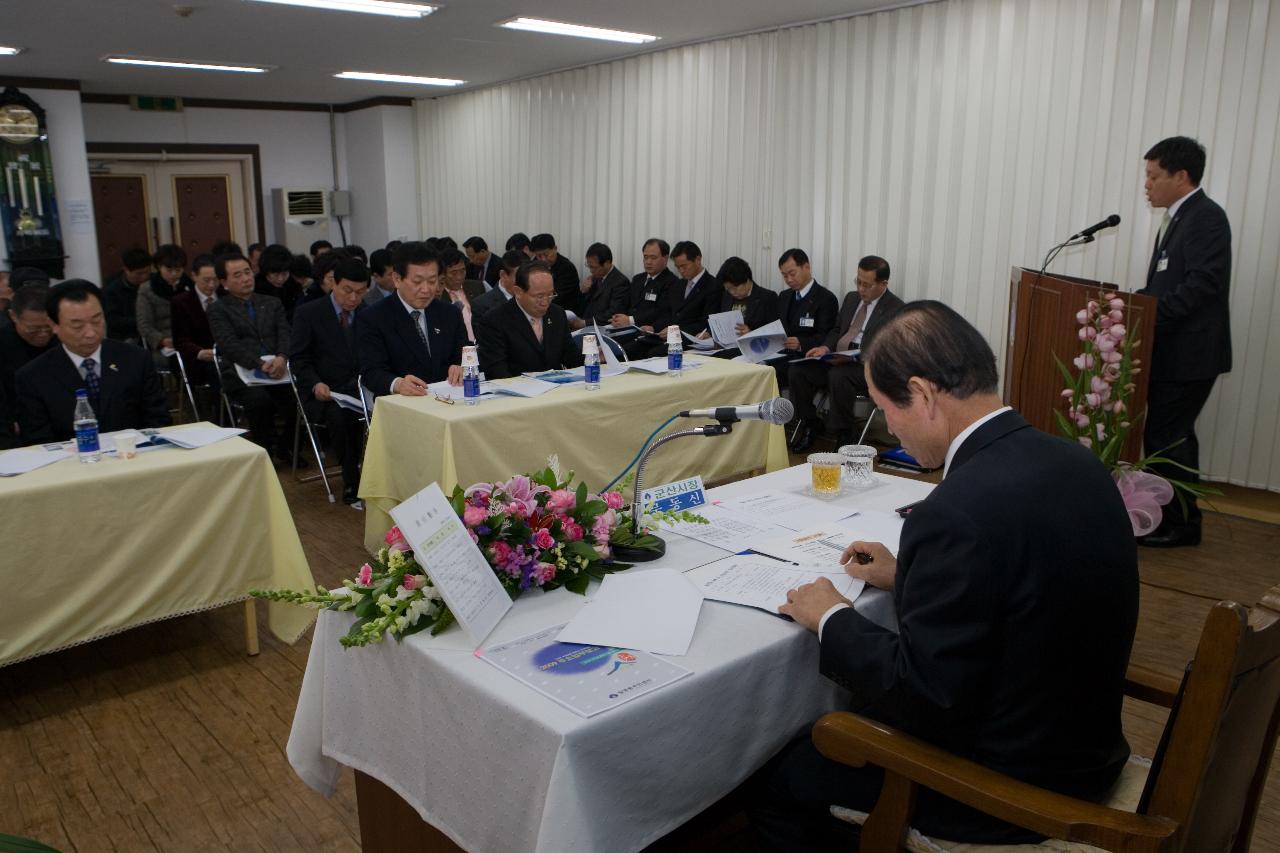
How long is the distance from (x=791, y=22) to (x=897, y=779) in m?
6.13

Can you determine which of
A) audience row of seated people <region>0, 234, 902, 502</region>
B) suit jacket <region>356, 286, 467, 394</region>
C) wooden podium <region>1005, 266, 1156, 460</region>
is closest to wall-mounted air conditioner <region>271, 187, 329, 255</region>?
audience row of seated people <region>0, 234, 902, 502</region>

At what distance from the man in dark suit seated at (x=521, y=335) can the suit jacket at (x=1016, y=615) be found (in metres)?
3.34

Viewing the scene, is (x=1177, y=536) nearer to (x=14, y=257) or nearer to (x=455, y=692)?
(x=455, y=692)

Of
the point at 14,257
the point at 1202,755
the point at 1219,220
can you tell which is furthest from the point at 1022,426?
the point at 14,257

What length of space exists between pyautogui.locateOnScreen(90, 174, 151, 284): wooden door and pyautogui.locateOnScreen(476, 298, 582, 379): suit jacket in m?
7.59

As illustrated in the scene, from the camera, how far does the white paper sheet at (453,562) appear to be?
1600 mm

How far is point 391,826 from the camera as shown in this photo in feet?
6.19

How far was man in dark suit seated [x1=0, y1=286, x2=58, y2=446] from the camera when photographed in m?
4.14

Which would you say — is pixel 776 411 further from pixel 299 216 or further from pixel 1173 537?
pixel 299 216

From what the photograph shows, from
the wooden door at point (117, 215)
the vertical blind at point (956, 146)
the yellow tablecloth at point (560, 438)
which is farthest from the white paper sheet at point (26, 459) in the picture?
the wooden door at point (117, 215)

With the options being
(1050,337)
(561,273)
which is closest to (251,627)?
(1050,337)

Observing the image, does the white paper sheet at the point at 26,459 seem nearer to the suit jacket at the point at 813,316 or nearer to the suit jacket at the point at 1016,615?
the suit jacket at the point at 1016,615

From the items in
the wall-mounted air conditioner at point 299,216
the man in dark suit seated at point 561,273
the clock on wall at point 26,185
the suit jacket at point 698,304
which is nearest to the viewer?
the suit jacket at point 698,304

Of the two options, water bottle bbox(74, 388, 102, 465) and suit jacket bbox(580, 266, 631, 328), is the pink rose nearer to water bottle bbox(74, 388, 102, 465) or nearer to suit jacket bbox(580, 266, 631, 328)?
water bottle bbox(74, 388, 102, 465)
